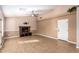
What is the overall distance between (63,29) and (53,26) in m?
0.31

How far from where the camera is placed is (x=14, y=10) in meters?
2.88

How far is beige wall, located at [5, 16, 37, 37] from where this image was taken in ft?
9.57

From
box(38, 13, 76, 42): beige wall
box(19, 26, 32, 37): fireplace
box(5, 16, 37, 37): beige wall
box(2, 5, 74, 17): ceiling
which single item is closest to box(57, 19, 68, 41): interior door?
box(38, 13, 76, 42): beige wall

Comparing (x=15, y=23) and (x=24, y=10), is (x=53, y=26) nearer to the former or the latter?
(x=24, y=10)

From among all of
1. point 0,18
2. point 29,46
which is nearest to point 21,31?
point 29,46

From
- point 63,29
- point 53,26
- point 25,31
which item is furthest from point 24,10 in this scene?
point 63,29

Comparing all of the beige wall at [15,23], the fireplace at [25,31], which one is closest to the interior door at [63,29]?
the beige wall at [15,23]

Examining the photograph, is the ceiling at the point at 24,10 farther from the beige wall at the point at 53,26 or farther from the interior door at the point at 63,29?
the interior door at the point at 63,29

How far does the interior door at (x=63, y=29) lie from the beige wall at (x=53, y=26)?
0.08 meters

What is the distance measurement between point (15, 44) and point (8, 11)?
84 centimetres

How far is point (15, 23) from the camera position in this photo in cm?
299

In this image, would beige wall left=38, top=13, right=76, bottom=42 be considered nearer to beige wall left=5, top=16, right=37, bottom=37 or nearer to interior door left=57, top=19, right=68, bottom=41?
interior door left=57, top=19, right=68, bottom=41
